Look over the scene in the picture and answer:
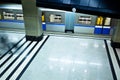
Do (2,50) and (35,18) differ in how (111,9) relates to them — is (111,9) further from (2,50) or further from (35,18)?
(2,50)

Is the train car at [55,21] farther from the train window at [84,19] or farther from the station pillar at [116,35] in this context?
the station pillar at [116,35]

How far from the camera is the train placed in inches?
536

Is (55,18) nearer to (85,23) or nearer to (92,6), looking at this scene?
(85,23)

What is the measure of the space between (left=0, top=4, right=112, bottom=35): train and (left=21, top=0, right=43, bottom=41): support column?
1665 millimetres

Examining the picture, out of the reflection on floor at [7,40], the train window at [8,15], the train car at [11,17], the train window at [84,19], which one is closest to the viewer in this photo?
the reflection on floor at [7,40]

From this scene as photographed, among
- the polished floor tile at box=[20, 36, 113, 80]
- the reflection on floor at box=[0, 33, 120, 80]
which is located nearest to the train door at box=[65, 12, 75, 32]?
the polished floor tile at box=[20, 36, 113, 80]

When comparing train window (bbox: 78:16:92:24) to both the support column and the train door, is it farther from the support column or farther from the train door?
the support column

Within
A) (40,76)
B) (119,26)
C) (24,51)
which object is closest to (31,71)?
(40,76)

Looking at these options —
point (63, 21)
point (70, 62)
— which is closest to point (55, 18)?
point (63, 21)

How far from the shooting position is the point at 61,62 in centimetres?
1017

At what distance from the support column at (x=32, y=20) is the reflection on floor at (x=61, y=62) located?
601 millimetres

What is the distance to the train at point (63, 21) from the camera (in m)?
13.6

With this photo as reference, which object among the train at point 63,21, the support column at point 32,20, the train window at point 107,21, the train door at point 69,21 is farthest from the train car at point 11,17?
the train window at point 107,21

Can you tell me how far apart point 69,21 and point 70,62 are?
16.1ft
